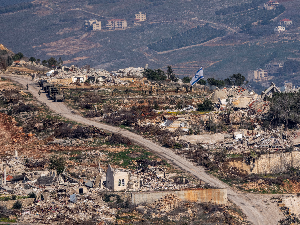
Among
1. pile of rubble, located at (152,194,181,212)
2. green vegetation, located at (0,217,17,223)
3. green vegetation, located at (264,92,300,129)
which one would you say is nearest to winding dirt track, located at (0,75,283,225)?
pile of rubble, located at (152,194,181,212)

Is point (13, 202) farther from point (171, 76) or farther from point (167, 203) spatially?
point (171, 76)

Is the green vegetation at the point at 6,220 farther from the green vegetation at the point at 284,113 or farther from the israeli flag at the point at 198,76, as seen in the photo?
the israeli flag at the point at 198,76

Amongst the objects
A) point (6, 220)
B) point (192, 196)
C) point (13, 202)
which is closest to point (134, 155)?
point (192, 196)

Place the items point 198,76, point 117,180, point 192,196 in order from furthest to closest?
point 198,76
point 117,180
point 192,196

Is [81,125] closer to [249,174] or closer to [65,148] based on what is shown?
[65,148]

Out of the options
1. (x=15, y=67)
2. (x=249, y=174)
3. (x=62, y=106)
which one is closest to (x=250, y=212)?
(x=249, y=174)

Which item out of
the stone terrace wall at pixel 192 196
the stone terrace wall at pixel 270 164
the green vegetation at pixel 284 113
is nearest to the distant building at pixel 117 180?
the stone terrace wall at pixel 192 196
